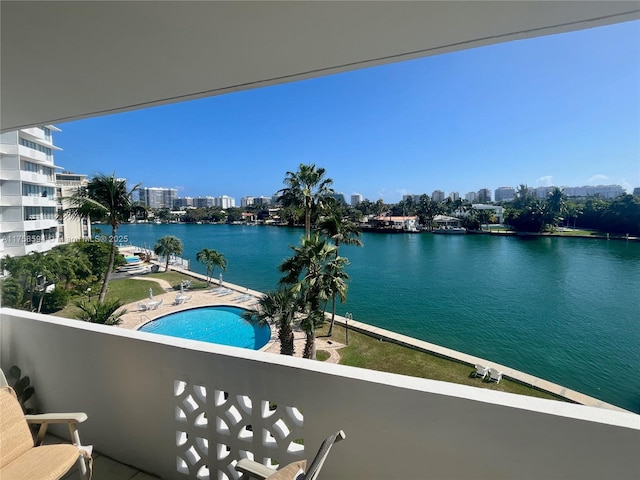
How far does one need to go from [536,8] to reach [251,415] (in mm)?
1662

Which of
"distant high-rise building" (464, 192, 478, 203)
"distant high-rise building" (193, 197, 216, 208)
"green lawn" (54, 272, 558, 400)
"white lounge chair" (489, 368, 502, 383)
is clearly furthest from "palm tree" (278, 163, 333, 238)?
"distant high-rise building" (193, 197, 216, 208)

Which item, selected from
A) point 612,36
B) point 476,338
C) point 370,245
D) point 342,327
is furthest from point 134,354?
point 370,245

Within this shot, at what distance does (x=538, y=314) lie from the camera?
18.1 metres

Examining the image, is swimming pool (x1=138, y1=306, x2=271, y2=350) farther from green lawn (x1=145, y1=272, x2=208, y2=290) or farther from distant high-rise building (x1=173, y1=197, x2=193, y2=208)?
distant high-rise building (x1=173, y1=197, x2=193, y2=208)

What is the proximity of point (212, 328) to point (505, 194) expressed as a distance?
3542 cm

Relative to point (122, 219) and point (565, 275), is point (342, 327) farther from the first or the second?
point (565, 275)

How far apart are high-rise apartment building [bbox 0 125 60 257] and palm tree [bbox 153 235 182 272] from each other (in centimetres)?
786

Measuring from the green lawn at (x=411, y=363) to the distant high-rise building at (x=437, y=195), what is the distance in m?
33.9


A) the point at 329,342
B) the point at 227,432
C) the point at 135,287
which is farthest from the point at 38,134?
the point at 227,432

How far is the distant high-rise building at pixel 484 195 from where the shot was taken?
3699 centimetres

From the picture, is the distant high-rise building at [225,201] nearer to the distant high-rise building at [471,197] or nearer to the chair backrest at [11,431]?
the distant high-rise building at [471,197]

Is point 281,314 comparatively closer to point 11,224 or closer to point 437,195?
point 11,224

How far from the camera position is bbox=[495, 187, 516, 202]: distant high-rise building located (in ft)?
108

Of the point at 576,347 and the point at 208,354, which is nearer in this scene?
the point at 208,354
